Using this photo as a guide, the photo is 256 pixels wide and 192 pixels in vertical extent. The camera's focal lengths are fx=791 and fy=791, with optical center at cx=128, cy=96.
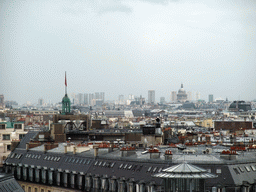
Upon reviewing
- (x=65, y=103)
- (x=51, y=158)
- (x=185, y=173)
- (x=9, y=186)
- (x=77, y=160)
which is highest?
(x=65, y=103)

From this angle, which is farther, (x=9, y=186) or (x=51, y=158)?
(x=51, y=158)

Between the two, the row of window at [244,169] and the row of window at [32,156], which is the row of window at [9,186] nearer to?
the row of window at [244,169]

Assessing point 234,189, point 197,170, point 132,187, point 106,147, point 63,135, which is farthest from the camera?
point 63,135

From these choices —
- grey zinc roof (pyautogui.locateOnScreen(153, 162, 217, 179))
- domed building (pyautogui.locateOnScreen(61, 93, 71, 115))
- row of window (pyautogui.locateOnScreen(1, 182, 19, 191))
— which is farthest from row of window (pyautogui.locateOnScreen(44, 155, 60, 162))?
domed building (pyautogui.locateOnScreen(61, 93, 71, 115))

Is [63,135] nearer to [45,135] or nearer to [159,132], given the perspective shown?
[45,135]

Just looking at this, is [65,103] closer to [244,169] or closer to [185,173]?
[244,169]

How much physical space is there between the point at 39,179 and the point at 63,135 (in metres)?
28.1

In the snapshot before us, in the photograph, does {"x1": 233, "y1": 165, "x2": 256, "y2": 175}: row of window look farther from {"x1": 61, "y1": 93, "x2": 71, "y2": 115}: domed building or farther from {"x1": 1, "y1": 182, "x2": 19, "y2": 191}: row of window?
{"x1": 61, "y1": 93, "x2": 71, "y2": 115}: domed building

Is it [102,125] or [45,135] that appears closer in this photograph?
[45,135]

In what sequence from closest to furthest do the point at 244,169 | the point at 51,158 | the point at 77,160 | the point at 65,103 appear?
the point at 244,169 < the point at 77,160 < the point at 51,158 < the point at 65,103

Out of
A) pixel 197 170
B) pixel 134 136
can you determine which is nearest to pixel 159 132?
pixel 134 136

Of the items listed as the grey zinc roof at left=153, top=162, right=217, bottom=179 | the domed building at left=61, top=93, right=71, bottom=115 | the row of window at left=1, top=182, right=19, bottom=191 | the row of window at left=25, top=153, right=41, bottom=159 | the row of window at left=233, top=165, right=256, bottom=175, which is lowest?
the row of window at left=1, top=182, right=19, bottom=191

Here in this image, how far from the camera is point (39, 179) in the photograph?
225ft

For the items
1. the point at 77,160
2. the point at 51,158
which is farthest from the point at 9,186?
the point at 51,158
